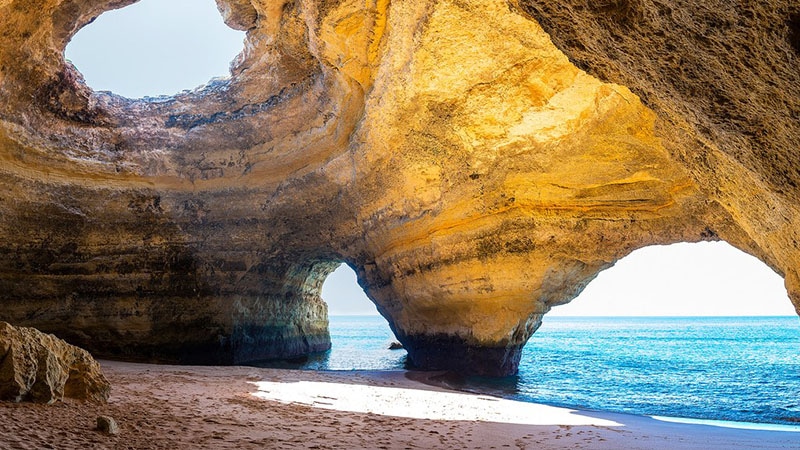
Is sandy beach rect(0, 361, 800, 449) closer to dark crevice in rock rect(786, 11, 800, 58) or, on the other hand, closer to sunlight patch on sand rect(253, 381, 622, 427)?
sunlight patch on sand rect(253, 381, 622, 427)

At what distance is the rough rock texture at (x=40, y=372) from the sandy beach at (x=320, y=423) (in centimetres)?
14

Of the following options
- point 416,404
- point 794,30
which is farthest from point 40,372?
point 794,30

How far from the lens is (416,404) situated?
5.64 meters

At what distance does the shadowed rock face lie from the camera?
7.41m

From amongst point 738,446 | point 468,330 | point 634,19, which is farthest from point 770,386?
point 634,19

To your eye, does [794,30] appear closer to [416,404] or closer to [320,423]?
[320,423]

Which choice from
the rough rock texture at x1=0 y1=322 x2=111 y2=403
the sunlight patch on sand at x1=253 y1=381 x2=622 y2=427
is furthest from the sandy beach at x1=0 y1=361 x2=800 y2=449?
the rough rock texture at x1=0 y1=322 x2=111 y2=403

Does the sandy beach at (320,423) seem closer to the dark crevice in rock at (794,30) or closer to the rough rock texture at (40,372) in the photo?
the rough rock texture at (40,372)

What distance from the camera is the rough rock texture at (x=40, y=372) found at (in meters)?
3.41

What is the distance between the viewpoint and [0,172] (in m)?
9.80

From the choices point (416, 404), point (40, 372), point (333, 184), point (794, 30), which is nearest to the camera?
point (794, 30)

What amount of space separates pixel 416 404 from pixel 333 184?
18.7 ft

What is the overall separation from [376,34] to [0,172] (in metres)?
7.33

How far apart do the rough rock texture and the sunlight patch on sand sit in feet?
5.63
